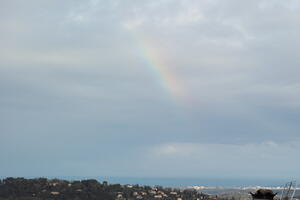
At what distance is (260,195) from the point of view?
1582 centimetres

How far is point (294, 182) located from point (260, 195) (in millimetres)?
12669

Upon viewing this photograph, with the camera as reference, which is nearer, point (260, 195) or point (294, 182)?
point (260, 195)

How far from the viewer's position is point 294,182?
27.8m
